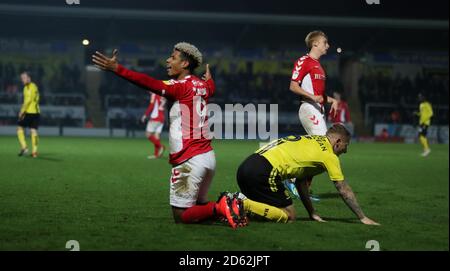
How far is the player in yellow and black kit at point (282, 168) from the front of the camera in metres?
7.57

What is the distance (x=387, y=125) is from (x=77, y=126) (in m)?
17.6

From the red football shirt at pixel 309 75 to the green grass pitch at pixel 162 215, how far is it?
1.75 m

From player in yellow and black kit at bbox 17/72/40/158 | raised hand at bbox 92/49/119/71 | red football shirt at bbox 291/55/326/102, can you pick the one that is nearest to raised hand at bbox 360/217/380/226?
red football shirt at bbox 291/55/326/102

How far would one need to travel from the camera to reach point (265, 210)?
7.70 metres

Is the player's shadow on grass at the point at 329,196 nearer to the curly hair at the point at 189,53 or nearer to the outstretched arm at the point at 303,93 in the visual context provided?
the outstretched arm at the point at 303,93

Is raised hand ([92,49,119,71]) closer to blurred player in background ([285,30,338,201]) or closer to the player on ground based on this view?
the player on ground

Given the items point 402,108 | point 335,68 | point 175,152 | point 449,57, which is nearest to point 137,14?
point 335,68

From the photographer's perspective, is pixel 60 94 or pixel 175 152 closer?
pixel 175 152

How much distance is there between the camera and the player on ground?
739cm

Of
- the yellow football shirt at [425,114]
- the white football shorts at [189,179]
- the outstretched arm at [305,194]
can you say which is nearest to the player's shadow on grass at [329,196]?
the outstretched arm at [305,194]

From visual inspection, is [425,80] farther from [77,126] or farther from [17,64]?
[17,64]

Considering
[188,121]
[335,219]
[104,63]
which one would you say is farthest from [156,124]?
[104,63]

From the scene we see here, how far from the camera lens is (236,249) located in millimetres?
6125

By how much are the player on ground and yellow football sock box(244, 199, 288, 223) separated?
0.32 meters
